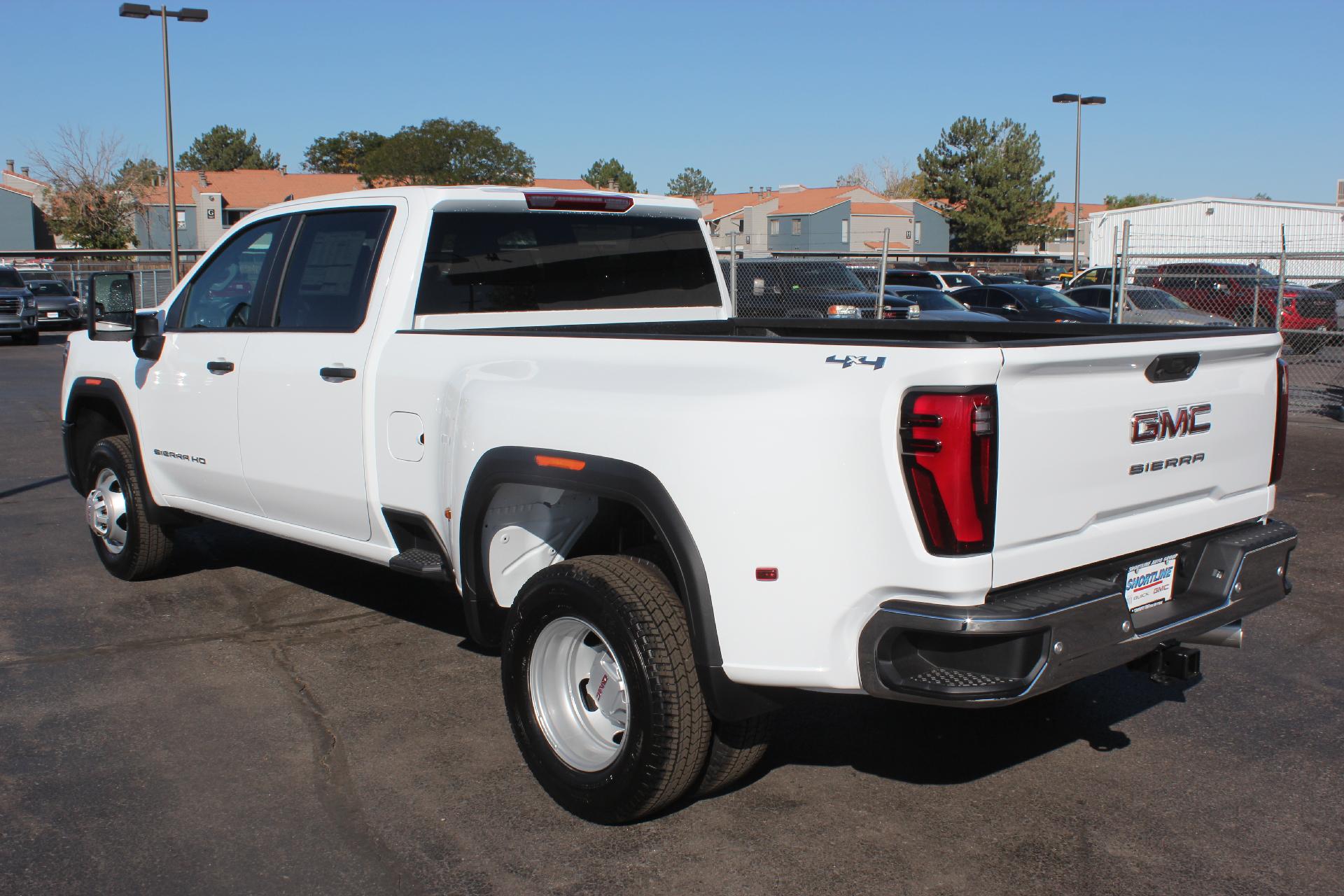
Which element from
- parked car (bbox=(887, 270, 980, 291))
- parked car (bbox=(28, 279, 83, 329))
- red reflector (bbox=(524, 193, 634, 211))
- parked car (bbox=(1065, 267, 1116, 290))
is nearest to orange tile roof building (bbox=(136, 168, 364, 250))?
parked car (bbox=(28, 279, 83, 329))

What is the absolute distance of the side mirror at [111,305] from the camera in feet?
19.9

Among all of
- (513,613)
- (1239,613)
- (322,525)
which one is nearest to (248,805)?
(513,613)

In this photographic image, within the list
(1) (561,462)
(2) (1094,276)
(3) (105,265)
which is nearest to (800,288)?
(2) (1094,276)

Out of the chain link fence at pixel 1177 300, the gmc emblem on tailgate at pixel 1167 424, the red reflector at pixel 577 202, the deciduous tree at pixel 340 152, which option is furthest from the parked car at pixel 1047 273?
the deciduous tree at pixel 340 152

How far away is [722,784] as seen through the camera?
12.5 feet

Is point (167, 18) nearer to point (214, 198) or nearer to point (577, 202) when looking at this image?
point (577, 202)

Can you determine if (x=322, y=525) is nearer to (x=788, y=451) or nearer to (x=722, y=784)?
(x=722, y=784)

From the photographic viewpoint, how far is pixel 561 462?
3.73m

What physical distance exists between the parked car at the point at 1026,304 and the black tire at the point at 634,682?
17.8m

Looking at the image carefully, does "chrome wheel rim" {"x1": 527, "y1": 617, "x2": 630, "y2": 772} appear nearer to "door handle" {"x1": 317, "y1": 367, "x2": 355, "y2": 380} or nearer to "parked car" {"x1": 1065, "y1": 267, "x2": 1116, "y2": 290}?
"door handle" {"x1": 317, "y1": 367, "x2": 355, "y2": 380}

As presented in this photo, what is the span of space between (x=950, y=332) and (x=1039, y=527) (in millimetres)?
2207

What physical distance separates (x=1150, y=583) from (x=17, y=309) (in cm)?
2867

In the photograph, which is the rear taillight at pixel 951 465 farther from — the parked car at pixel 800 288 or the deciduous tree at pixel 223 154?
the deciduous tree at pixel 223 154

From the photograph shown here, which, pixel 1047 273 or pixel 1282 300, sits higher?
pixel 1047 273
